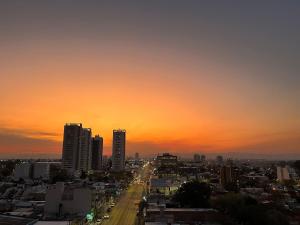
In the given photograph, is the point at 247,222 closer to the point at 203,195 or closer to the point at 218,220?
the point at 218,220

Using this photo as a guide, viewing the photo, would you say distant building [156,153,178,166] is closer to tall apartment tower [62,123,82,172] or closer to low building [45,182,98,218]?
tall apartment tower [62,123,82,172]

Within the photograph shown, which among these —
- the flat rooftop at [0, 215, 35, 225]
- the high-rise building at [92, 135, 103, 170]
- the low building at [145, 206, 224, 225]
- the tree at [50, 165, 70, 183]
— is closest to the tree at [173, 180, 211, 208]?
the low building at [145, 206, 224, 225]

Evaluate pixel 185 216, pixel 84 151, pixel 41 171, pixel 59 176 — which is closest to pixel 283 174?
pixel 59 176

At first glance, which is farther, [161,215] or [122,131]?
[122,131]

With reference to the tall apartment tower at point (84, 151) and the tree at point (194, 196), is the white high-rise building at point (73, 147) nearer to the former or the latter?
the tall apartment tower at point (84, 151)

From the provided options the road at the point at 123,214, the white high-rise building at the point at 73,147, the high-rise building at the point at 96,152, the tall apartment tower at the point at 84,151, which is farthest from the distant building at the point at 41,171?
the road at the point at 123,214

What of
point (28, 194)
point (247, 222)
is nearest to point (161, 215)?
point (247, 222)
